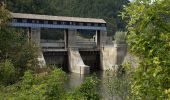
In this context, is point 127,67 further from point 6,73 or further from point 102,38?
point 102,38

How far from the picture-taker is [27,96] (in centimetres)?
945

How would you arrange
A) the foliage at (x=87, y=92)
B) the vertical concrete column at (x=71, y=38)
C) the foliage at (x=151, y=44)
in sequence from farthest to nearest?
the vertical concrete column at (x=71, y=38) → the foliage at (x=87, y=92) → the foliage at (x=151, y=44)

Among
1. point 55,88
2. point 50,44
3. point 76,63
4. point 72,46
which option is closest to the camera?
point 55,88

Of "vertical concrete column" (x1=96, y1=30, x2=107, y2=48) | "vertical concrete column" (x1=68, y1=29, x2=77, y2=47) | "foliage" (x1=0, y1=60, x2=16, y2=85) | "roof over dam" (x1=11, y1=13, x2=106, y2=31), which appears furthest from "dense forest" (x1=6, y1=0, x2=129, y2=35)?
"foliage" (x1=0, y1=60, x2=16, y2=85)

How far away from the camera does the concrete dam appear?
37.9 meters

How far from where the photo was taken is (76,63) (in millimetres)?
38312

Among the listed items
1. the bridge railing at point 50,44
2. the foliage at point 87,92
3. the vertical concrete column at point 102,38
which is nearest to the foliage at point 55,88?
the foliage at point 87,92

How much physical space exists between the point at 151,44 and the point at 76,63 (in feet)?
109

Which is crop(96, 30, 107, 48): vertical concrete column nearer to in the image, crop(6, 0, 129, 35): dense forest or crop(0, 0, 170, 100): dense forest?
crop(6, 0, 129, 35): dense forest

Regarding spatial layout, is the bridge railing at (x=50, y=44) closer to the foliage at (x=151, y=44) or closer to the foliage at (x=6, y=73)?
the foliage at (x=6, y=73)

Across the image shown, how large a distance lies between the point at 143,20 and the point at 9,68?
11319mm

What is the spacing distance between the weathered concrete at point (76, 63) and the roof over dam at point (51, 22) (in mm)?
3122

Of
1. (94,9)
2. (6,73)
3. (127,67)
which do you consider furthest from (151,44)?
(94,9)

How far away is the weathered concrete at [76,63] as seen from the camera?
122ft
